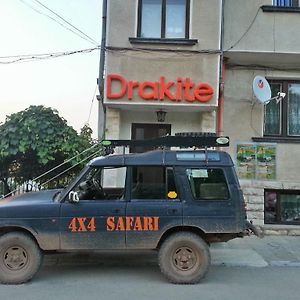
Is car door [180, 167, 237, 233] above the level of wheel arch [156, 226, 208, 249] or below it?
above

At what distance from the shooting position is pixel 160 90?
10.2m

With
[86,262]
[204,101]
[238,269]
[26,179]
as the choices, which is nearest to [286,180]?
[204,101]

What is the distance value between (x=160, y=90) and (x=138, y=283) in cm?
480

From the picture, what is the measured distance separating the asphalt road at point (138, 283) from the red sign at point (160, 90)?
3.82 metres

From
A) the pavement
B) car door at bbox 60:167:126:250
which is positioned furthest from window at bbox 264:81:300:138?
car door at bbox 60:167:126:250

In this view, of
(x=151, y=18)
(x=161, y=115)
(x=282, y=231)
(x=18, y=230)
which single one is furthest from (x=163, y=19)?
(x=18, y=230)

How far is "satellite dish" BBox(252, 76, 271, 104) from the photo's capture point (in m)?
10.7

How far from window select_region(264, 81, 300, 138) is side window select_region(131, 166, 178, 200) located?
5.23 m

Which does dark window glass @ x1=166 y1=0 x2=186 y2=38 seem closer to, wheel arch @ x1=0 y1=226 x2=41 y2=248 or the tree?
the tree

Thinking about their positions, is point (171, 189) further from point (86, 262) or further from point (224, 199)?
point (86, 262)

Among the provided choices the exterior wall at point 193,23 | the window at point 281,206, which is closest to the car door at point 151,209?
the exterior wall at point 193,23

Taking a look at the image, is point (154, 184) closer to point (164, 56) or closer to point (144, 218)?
point (144, 218)

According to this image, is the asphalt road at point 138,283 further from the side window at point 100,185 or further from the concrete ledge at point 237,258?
the side window at point 100,185

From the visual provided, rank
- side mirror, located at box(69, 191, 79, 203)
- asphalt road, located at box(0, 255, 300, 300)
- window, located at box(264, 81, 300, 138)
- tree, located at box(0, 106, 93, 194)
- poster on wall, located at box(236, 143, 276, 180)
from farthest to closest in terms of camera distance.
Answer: window, located at box(264, 81, 300, 138), poster on wall, located at box(236, 143, 276, 180), tree, located at box(0, 106, 93, 194), side mirror, located at box(69, 191, 79, 203), asphalt road, located at box(0, 255, 300, 300)
